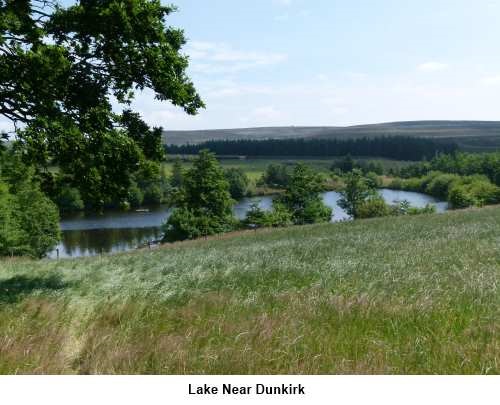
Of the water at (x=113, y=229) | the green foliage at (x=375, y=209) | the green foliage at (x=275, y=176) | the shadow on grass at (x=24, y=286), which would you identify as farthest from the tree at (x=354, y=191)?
the shadow on grass at (x=24, y=286)

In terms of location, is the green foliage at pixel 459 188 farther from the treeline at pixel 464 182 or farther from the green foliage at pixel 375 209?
the green foliage at pixel 375 209

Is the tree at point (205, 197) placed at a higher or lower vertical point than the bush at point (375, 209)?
higher

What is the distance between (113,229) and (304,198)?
5171 centimetres

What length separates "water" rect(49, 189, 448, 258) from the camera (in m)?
92.1

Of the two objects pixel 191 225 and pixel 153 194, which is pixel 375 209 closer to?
pixel 191 225

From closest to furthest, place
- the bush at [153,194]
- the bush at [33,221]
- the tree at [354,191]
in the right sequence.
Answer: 1. the bush at [33,221]
2. the tree at [354,191]
3. the bush at [153,194]

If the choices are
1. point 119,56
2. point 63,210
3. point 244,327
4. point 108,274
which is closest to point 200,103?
point 119,56

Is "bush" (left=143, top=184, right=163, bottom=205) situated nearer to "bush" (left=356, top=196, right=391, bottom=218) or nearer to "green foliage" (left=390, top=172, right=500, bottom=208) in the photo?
"bush" (left=356, top=196, right=391, bottom=218)

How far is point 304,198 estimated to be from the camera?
293 ft

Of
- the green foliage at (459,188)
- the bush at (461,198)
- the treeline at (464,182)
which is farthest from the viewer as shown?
the treeline at (464,182)

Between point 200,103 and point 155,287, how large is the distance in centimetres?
557

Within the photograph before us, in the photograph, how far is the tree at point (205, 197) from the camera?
69.2 meters

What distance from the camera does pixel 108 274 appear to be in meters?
14.3

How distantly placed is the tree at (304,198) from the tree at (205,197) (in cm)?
1915
